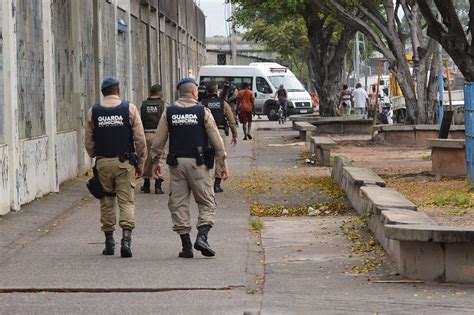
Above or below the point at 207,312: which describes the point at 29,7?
above

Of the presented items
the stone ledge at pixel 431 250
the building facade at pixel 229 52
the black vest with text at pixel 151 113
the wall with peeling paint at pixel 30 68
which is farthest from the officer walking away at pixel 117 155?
the building facade at pixel 229 52

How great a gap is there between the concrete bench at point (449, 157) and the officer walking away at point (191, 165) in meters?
8.55

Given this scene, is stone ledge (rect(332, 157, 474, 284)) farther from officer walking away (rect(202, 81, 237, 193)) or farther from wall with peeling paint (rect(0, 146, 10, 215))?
officer walking away (rect(202, 81, 237, 193))

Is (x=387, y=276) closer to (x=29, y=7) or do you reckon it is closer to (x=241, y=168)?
(x=29, y=7)

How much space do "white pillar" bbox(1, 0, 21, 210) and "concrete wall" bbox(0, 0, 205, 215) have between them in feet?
0.04

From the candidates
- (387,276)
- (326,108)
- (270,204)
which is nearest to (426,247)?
(387,276)

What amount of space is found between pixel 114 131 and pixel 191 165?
92 centimetres

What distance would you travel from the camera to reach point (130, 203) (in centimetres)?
1226

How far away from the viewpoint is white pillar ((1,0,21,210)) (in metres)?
16.2

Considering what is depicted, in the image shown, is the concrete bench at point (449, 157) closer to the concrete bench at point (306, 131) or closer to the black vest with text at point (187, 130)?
the black vest with text at point (187, 130)

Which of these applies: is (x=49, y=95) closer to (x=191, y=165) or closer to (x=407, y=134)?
(x=191, y=165)

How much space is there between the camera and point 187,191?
1205 centimetres

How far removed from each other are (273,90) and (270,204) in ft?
138

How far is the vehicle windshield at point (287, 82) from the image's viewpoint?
60.4 m
